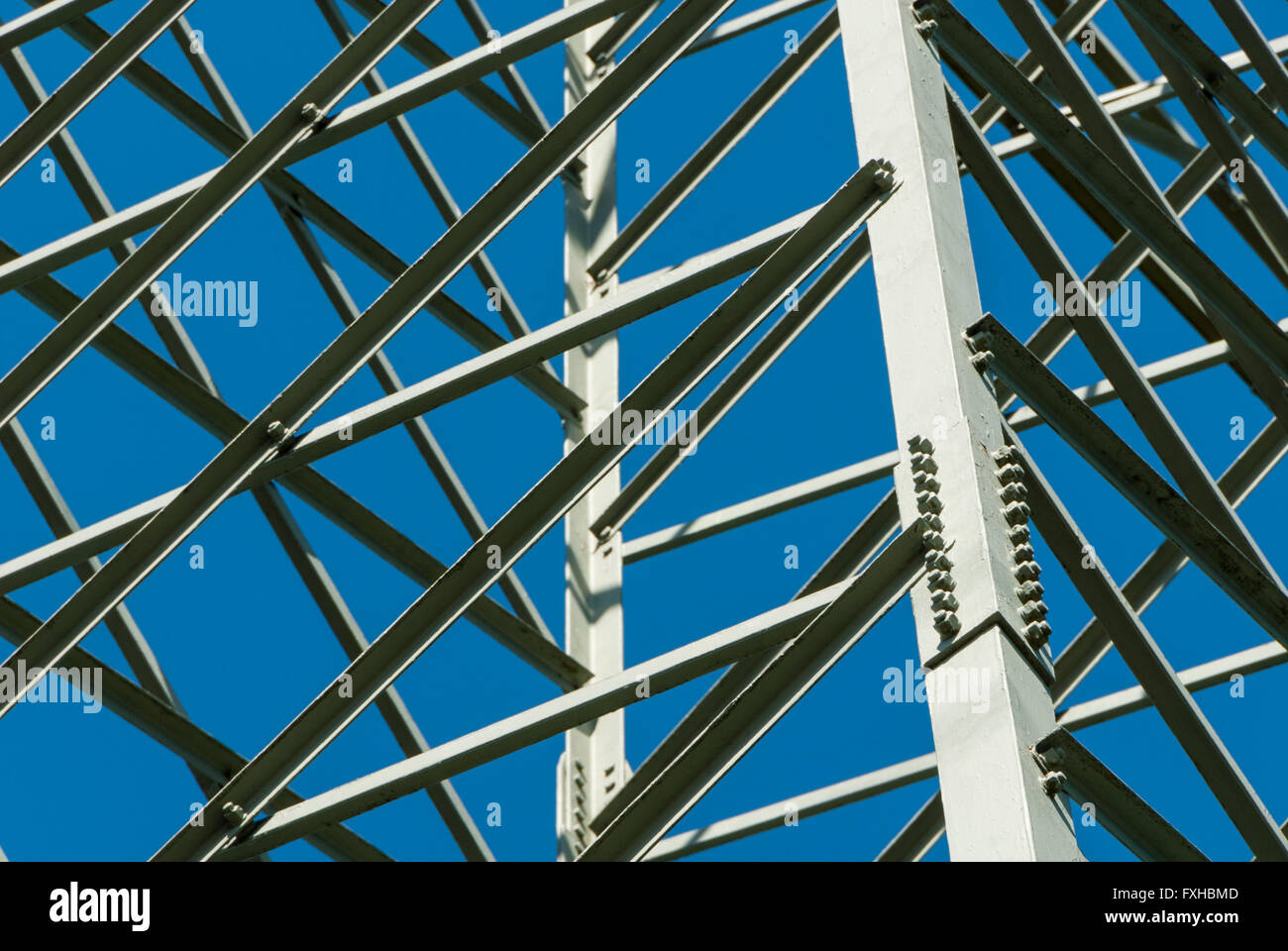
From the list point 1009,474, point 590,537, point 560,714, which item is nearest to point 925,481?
point 1009,474

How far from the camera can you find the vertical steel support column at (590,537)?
44.9 ft

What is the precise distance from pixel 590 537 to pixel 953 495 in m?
7.56

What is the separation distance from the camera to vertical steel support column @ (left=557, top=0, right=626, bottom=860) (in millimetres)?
13680

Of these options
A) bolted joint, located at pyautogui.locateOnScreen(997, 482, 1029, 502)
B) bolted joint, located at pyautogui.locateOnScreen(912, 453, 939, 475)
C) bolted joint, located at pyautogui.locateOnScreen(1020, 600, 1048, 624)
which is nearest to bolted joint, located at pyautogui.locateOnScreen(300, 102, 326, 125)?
bolted joint, located at pyautogui.locateOnScreen(912, 453, 939, 475)

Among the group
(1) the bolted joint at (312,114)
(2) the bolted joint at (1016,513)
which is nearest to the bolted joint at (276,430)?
(1) the bolted joint at (312,114)

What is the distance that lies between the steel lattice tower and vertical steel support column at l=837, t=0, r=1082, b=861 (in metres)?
0.02

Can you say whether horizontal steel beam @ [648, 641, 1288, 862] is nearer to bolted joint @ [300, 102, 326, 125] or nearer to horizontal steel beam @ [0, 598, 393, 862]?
horizontal steel beam @ [0, 598, 393, 862]

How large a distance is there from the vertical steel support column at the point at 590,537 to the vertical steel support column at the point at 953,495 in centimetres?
507

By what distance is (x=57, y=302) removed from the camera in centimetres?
1493

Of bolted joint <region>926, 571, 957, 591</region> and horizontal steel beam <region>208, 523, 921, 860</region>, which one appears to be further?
horizontal steel beam <region>208, 523, 921, 860</region>

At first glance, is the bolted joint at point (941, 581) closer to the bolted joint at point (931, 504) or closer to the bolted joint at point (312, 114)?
the bolted joint at point (931, 504)

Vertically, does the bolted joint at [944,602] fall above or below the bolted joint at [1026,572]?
below

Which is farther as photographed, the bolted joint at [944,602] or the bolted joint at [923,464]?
the bolted joint at [923,464]

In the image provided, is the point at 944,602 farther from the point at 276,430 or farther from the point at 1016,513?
the point at 276,430
